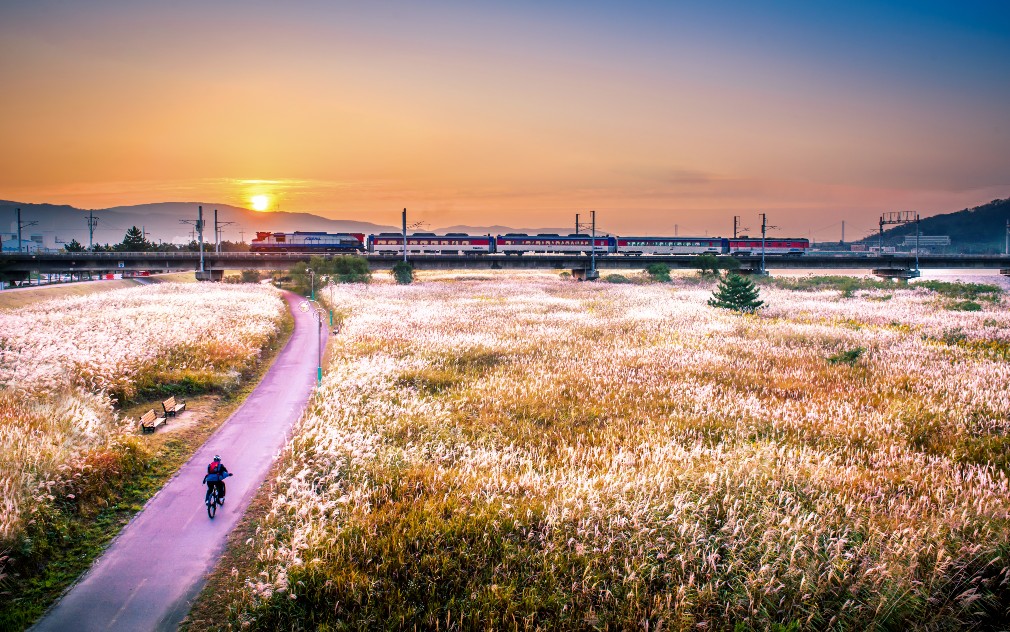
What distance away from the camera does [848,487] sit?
27.9 ft

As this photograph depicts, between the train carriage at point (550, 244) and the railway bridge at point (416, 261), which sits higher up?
the train carriage at point (550, 244)

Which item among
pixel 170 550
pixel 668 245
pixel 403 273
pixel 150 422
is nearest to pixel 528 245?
pixel 403 273

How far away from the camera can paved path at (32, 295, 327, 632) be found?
264 inches

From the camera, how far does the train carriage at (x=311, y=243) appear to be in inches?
3492

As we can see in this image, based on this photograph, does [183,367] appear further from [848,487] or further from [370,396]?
[848,487]

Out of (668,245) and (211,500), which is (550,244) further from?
(211,500)

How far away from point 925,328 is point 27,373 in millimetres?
39324

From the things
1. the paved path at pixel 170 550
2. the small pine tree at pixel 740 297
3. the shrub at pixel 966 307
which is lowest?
the paved path at pixel 170 550

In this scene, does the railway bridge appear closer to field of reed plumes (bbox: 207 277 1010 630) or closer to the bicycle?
field of reed plumes (bbox: 207 277 1010 630)

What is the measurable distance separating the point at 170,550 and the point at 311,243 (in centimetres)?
8886

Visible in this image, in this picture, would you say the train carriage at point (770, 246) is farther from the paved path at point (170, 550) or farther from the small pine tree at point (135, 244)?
the small pine tree at point (135, 244)

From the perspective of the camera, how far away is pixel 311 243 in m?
89.8

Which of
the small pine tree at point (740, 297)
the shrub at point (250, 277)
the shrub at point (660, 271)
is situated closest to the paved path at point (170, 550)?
the small pine tree at point (740, 297)

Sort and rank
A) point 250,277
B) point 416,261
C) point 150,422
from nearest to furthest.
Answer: point 150,422
point 416,261
point 250,277
